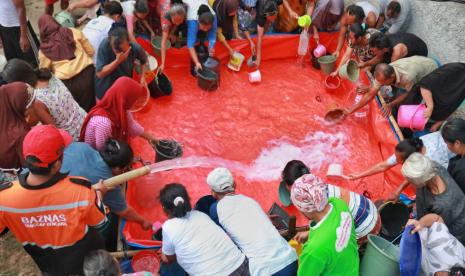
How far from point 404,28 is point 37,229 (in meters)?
5.26

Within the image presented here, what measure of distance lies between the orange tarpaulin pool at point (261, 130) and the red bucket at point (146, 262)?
40 cm

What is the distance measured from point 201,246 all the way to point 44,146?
109 cm

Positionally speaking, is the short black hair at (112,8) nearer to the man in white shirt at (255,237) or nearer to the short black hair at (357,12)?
the man in white shirt at (255,237)

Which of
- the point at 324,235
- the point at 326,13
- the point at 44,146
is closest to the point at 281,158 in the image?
the point at 324,235

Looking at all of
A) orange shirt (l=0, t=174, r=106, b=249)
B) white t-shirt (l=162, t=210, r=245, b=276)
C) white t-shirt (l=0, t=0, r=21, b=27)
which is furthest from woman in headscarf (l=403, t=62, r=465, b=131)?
white t-shirt (l=0, t=0, r=21, b=27)

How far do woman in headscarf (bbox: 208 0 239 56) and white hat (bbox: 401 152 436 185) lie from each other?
3.03 metres

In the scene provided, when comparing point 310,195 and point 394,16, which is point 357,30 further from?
point 310,195

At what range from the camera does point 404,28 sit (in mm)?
5562

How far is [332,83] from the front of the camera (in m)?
5.11

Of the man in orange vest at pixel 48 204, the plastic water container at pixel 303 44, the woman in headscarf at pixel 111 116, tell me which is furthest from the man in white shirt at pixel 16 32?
the plastic water container at pixel 303 44

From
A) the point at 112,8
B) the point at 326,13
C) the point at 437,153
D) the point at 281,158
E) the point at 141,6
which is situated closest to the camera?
the point at 437,153

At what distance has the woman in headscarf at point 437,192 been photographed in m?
2.79

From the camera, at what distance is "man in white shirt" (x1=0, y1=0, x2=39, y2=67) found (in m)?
4.41

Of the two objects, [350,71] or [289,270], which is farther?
[350,71]
